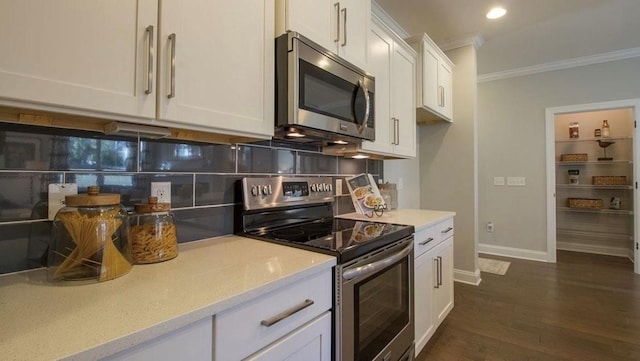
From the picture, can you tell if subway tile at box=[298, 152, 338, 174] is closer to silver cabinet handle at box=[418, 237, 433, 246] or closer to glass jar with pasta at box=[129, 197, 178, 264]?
silver cabinet handle at box=[418, 237, 433, 246]

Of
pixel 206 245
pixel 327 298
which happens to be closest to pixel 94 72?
pixel 206 245

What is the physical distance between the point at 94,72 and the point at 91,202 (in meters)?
0.36

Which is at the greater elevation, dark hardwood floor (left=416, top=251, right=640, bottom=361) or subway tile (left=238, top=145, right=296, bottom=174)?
subway tile (left=238, top=145, right=296, bottom=174)

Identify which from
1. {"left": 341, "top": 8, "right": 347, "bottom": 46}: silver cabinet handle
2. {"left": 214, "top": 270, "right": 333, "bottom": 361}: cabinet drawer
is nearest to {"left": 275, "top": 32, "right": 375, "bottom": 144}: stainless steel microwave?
{"left": 341, "top": 8, "right": 347, "bottom": 46}: silver cabinet handle

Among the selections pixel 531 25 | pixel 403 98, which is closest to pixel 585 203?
pixel 531 25

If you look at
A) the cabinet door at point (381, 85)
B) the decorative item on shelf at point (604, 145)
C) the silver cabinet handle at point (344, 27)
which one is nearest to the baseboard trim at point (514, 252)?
the decorative item on shelf at point (604, 145)

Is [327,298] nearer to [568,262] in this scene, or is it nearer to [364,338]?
[364,338]

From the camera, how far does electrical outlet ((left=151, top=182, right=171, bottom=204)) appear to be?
1144mm

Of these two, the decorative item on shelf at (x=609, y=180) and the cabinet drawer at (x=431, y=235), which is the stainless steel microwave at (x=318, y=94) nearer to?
the cabinet drawer at (x=431, y=235)

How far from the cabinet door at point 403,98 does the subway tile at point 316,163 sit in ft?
1.58

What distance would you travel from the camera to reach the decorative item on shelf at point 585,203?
426 centimetres

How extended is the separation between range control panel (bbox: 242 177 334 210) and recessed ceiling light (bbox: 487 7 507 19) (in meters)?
2.18

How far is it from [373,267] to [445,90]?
2389mm

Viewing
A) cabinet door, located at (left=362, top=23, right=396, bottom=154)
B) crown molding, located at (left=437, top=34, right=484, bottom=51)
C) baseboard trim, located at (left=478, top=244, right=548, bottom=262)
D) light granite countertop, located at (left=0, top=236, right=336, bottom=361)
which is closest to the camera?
light granite countertop, located at (left=0, top=236, right=336, bottom=361)
